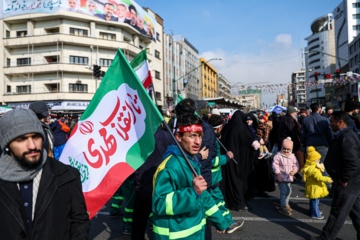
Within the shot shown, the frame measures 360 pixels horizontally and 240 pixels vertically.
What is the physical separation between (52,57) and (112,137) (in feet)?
116

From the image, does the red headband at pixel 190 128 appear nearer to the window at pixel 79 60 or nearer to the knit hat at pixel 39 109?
the knit hat at pixel 39 109

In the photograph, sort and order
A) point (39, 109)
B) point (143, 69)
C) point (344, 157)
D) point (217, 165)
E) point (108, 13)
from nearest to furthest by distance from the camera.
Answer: point (143, 69) → point (344, 157) → point (217, 165) → point (39, 109) → point (108, 13)

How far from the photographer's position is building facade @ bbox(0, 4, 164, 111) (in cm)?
3291

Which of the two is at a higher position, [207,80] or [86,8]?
[86,8]

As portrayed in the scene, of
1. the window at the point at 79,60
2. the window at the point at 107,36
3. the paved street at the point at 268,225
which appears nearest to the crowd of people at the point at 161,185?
the paved street at the point at 268,225

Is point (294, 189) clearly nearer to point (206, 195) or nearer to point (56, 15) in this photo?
point (206, 195)

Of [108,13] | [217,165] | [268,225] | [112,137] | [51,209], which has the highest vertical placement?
[108,13]

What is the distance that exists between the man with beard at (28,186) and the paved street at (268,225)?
2754mm

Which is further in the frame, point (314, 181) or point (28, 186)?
point (314, 181)

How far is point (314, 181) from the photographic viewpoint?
15.9ft

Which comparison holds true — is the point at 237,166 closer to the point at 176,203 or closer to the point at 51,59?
the point at 176,203

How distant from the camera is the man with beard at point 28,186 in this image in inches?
63.2

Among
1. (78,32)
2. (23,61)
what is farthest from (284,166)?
(23,61)

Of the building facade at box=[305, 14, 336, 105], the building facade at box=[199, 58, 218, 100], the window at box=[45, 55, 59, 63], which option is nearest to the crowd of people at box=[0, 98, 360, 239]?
the window at box=[45, 55, 59, 63]
